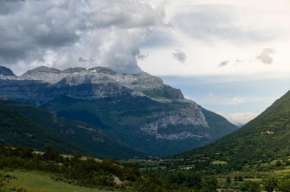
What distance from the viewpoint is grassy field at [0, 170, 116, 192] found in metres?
72.6

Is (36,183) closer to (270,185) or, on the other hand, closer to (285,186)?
(285,186)

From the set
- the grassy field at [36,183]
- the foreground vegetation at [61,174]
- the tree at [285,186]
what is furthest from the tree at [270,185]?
the grassy field at [36,183]

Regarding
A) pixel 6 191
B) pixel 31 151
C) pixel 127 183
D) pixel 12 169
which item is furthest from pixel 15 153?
pixel 6 191

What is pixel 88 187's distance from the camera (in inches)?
3406

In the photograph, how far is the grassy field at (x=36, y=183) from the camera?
72.6 metres

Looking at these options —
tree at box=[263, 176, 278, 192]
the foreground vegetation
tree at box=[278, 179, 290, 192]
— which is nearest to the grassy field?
the foreground vegetation

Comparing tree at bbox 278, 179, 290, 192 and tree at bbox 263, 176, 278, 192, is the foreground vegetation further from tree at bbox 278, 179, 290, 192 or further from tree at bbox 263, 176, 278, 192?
tree at bbox 263, 176, 278, 192

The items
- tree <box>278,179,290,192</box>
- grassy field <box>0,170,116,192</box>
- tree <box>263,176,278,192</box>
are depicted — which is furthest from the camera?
tree <box>263,176,278,192</box>

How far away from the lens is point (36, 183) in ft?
258

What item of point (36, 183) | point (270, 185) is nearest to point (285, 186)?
point (270, 185)

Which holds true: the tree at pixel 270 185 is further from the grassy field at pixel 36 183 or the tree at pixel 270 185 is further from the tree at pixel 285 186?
the grassy field at pixel 36 183

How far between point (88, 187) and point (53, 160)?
79.9 ft

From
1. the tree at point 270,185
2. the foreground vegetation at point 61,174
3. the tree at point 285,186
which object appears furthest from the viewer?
the tree at point 270,185

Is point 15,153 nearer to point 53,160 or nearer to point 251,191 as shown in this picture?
point 53,160
